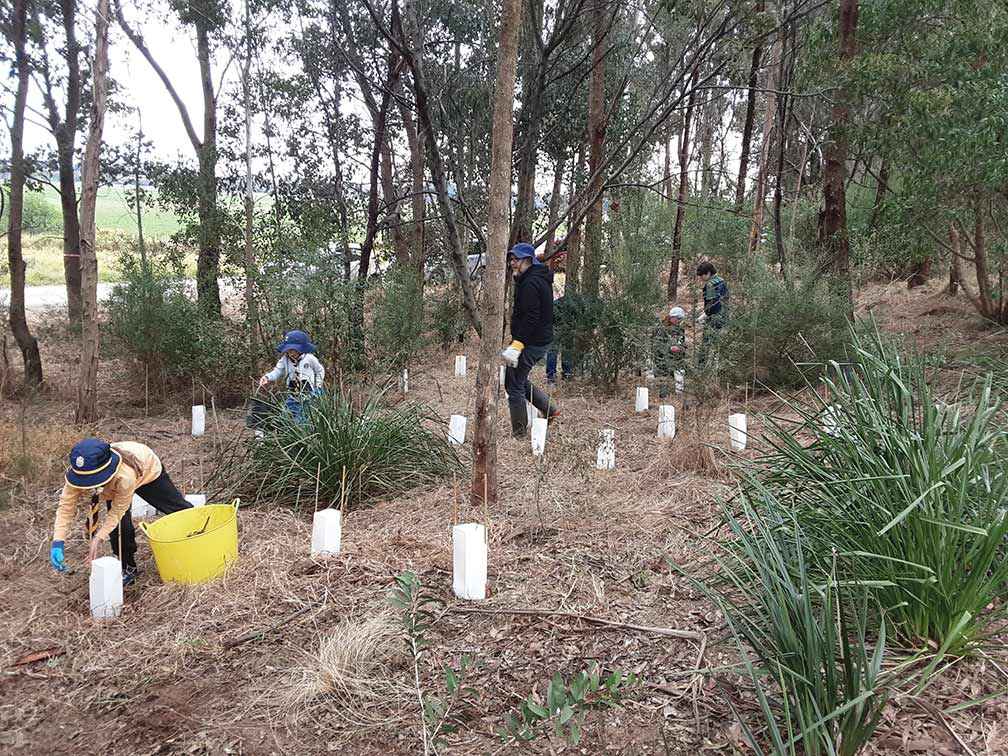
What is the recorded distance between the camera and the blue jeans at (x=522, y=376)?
6.32m

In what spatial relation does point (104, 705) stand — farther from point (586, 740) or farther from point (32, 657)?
point (586, 740)

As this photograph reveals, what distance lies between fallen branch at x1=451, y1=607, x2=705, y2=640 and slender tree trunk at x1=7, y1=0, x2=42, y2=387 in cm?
994

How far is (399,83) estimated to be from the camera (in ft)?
37.5

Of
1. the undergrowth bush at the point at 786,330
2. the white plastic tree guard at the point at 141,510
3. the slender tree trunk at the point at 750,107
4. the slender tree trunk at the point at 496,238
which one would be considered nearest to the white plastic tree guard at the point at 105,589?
the white plastic tree guard at the point at 141,510

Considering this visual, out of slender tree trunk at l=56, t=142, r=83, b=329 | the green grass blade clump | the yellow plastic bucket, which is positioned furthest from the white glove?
slender tree trunk at l=56, t=142, r=83, b=329

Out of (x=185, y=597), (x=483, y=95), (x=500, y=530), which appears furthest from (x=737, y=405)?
(x=483, y=95)

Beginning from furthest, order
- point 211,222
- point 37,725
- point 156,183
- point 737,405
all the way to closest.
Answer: point 156,183, point 211,222, point 737,405, point 37,725

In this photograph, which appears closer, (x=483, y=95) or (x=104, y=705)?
(x=104, y=705)

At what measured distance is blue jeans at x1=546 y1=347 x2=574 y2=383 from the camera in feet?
29.7

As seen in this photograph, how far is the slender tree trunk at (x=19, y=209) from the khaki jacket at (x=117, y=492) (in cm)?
772

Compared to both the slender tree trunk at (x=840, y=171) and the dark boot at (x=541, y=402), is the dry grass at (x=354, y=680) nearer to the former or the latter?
the dark boot at (x=541, y=402)

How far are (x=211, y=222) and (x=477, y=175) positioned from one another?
4.12 m

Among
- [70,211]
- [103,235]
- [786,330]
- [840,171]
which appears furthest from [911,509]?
[103,235]

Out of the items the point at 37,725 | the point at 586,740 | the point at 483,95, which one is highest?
the point at 483,95
